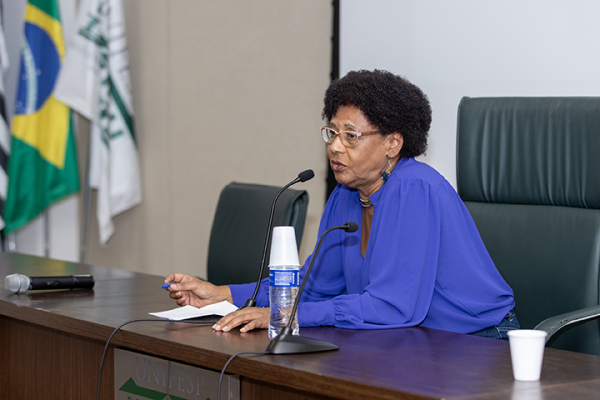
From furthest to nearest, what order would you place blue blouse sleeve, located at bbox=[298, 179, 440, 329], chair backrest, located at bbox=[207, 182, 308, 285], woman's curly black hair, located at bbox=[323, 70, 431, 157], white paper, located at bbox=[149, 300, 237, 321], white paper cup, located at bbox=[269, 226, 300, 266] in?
chair backrest, located at bbox=[207, 182, 308, 285] < woman's curly black hair, located at bbox=[323, 70, 431, 157] < white paper, located at bbox=[149, 300, 237, 321] < blue blouse sleeve, located at bbox=[298, 179, 440, 329] < white paper cup, located at bbox=[269, 226, 300, 266]

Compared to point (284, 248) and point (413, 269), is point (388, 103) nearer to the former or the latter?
point (413, 269)

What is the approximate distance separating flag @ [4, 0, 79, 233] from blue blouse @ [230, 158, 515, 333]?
2.31 metres

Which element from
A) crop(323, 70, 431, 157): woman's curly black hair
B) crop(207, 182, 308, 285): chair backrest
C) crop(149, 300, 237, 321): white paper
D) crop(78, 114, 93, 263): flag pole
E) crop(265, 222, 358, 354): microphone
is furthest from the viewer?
crop(78, 114, 93, 263): flag pole

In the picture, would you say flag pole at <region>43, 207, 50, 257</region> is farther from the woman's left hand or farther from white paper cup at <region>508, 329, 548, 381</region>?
white paper cup at <region>508, 329, 548, 381</region>

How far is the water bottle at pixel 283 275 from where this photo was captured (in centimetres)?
122

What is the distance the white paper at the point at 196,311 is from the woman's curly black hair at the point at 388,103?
0.56m

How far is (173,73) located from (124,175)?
2.09 feet

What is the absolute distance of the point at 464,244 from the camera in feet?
4.85

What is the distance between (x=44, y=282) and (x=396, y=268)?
3.34 ft

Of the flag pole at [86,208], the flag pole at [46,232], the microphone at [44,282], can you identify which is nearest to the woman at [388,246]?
the microphone at [44,282]

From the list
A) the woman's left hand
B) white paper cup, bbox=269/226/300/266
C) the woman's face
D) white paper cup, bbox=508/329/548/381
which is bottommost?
the woman's left hand

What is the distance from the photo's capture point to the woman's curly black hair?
1.55 meters

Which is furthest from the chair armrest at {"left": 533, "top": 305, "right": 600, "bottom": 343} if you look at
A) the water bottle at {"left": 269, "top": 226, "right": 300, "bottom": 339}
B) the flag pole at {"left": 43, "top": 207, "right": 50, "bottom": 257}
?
the flag pole at {"left": 43, "top": 207, "right": 50, "bottom": 257}

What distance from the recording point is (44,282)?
5.89 feet
